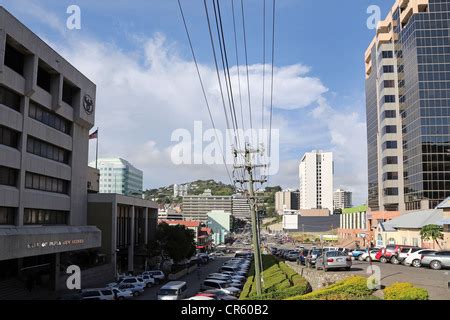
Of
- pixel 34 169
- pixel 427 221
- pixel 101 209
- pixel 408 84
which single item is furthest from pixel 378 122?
pixel 34 169

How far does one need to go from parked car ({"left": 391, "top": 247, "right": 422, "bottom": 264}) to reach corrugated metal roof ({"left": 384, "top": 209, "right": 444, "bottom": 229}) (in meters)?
13.7

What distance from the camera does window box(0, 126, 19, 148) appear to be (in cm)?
3753

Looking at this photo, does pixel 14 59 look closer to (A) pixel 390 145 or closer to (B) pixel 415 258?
(B) pixel 415 258

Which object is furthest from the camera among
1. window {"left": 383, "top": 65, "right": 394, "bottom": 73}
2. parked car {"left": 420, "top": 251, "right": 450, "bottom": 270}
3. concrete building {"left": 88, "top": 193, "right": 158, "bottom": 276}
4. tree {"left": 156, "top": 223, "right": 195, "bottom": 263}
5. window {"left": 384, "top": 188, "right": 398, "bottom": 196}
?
window {"left": 383, "top": 65, "right": 394, "bottom": 73}

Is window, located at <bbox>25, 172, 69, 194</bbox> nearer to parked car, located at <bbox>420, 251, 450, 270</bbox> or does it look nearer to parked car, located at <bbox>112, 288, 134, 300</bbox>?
parked car, located at <bbox>112, 288, 134, 300</bbox>

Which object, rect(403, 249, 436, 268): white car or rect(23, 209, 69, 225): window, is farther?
rect(23, 209, 69, 225): window

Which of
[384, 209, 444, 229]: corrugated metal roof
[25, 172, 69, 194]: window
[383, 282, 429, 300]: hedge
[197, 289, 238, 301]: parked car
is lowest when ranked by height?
[197, 289, 238, 301]: parked car

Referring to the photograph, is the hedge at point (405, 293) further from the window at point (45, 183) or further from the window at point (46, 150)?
the window at point (46, 150)

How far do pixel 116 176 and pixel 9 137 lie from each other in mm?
127182

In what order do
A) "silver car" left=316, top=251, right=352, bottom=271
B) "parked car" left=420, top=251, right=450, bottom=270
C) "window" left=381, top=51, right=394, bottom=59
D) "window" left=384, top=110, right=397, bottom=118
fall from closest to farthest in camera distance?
"silver car" left=316, top=251, right=352, bottom=271 → "parked car" left=420, top=251, right=450, bottom=270 → "window" left=384, top=110, right=397, bottom=118 → "window" left=381, top=51, right=394, bottom=59

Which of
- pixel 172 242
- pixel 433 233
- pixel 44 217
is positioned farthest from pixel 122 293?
pixel 433 233

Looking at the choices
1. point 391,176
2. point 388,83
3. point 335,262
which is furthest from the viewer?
point 388,83

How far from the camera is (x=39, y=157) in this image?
4369 centimetres

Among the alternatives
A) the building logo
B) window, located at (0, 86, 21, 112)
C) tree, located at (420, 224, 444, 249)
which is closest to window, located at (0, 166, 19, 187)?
window, located at (0, 86, 21, 112)
